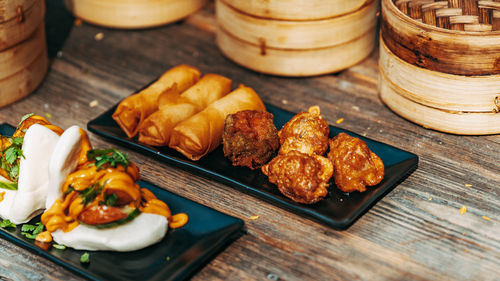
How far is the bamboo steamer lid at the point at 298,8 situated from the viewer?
12.0ft

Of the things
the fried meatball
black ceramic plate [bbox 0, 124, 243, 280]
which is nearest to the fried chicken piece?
the fried meatball

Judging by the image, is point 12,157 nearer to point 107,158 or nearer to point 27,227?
point 27,227

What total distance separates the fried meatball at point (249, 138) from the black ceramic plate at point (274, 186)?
0.06m

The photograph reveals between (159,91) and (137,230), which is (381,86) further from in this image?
(137,230)

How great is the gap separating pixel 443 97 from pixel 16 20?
2.35 m

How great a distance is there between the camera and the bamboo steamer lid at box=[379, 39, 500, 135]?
3.20 m

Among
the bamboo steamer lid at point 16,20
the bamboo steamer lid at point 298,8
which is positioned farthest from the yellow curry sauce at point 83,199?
the bamboo steamer lid at point 298,8

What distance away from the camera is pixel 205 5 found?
491 cm

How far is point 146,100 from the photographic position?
347cm

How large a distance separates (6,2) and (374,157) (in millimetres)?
2120

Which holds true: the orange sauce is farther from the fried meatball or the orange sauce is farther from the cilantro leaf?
the fried meatball

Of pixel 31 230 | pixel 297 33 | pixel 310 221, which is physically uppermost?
pixel 297 33

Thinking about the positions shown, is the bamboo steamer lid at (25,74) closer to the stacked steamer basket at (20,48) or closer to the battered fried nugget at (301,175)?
the stacked steamer basket at (20,48)

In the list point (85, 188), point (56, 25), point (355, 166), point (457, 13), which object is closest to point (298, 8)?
point (457, 13)
